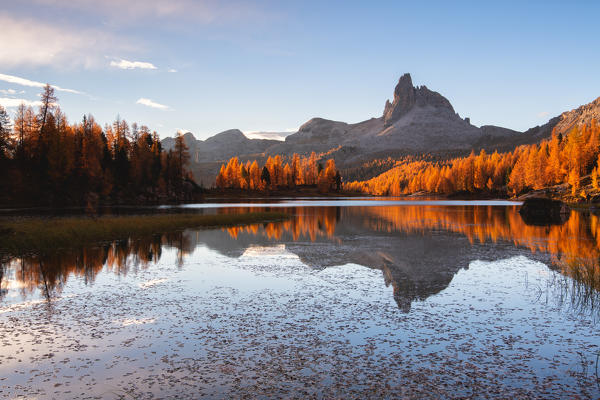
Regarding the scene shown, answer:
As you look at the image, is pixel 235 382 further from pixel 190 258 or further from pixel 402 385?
pixel 190 258

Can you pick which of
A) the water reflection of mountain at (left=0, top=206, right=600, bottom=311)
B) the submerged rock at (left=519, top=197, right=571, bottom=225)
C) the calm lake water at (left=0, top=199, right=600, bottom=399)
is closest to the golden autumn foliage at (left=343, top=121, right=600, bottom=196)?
the submerged rock at (left=519, top=197, right=571, bottom=225)

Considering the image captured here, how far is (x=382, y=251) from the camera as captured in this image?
79.9 ft

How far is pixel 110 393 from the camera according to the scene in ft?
23.3

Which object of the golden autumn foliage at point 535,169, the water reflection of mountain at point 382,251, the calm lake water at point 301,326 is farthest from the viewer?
the golden autumn foliage at point 535,169

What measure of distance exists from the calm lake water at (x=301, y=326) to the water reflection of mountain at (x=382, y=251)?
0.18 meters

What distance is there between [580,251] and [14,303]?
96.9 feet

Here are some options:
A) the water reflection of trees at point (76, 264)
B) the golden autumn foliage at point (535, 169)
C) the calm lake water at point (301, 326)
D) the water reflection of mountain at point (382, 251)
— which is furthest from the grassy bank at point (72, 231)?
the golden autumn foliage at point (535, 169)

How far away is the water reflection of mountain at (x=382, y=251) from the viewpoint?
17.0m

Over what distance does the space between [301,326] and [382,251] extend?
1455cm

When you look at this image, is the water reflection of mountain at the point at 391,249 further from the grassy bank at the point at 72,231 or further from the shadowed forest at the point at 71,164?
the shadowed forest at the point at 71,164

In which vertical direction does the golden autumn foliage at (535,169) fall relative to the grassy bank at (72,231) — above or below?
above

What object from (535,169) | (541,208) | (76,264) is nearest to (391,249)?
(76,264)

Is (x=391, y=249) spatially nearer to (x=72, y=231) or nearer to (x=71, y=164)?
(x=72, y=231)

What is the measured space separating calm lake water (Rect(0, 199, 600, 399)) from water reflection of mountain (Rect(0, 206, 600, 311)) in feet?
0.60
